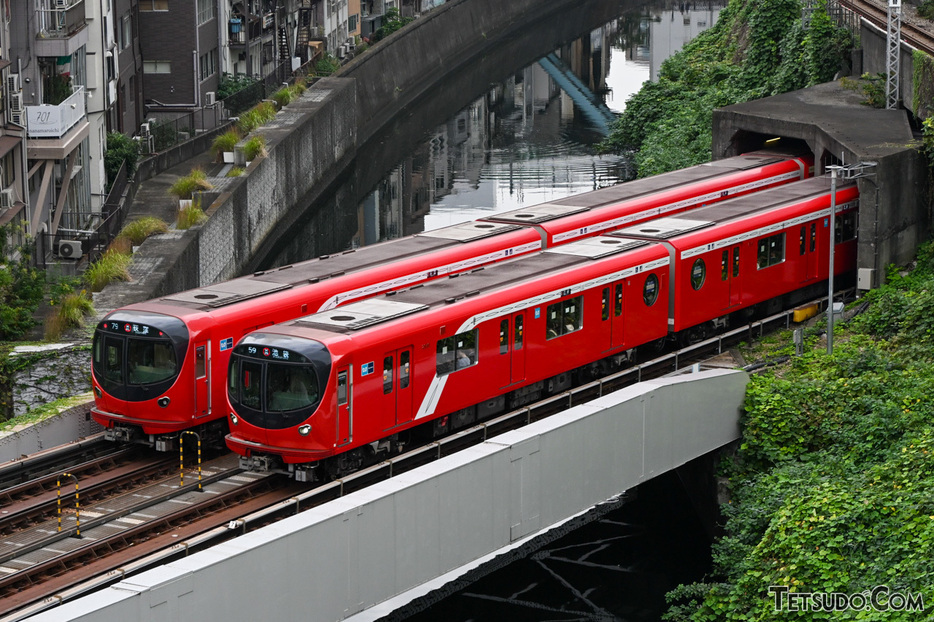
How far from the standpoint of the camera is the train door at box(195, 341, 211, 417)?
23281mm

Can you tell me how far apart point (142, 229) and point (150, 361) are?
54.3ft

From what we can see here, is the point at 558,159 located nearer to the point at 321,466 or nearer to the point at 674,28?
the point at 674,28

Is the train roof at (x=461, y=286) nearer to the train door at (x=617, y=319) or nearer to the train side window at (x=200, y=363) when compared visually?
the train door at (x=617, y=319)

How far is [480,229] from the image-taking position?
100 ft

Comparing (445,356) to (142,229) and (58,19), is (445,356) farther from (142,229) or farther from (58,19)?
(58,19)

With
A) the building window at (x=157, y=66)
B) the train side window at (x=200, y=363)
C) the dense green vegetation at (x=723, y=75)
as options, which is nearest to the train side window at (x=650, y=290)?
the train side window at (x=200, y=363)

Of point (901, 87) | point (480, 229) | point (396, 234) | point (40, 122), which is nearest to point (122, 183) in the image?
point (40, 122)

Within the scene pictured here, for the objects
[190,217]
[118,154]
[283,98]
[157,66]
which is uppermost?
[157,66]

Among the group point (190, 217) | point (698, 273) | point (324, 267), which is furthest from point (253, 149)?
point (698, 273)

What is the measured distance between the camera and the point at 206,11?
63906 millimetres

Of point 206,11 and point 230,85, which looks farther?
point 230,85

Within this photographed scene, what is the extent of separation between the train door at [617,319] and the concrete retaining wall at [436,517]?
2.23m

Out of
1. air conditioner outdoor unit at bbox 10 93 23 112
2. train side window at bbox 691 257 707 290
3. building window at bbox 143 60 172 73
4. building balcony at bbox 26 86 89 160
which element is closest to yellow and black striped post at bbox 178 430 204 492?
train side window at bbox 691 257 707 290

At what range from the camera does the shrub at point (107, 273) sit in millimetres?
34406
